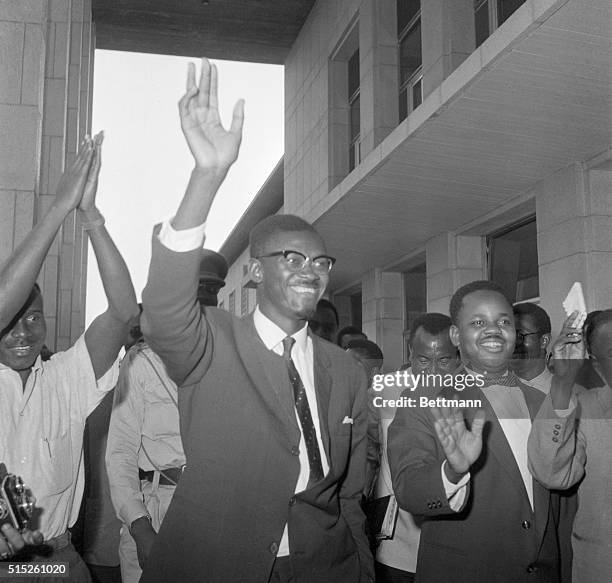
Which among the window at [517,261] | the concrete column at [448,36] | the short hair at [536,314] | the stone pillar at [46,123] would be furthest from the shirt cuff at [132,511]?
the concrete column at [448,36]

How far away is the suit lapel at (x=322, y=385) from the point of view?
140 centimetres

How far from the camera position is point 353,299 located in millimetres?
5570

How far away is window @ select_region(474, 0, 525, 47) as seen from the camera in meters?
4.82

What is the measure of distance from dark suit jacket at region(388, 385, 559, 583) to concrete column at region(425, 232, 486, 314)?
2.91 meters

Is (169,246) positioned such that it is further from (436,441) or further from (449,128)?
(449,128)

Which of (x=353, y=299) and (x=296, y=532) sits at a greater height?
(x=353, y=299)

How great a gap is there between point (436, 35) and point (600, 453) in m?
4.25

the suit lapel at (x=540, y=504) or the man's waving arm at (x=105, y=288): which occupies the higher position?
the man's waving arm at (x=105, y=288)

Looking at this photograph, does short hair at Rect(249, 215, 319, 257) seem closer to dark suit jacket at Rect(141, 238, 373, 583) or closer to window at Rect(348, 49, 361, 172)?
dark suit jacket at Rect(141, 238, 373, 583)

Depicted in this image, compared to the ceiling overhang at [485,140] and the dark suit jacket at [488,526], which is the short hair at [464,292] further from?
the ceiling overhang at [485,140]

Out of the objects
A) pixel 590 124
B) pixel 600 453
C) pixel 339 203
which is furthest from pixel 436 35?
pixel 600 453

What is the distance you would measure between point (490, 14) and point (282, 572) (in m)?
4.77

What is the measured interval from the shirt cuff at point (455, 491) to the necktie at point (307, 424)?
268 mm

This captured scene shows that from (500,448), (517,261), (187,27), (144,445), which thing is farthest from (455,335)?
(517,261)
